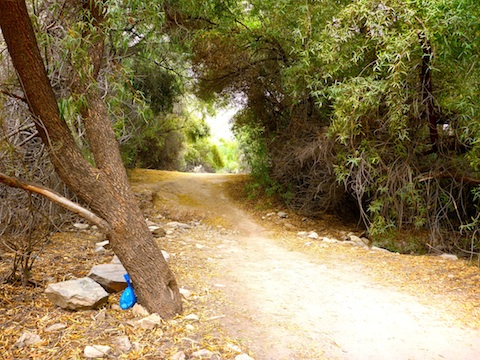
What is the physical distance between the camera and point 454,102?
4949mm

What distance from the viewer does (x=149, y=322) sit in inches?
113

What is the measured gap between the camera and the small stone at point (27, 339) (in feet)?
8.22

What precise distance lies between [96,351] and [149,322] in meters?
0.50

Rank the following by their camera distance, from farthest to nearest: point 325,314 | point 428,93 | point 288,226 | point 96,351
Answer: point 288,226
point 428,93
point 325,314
point 96,351

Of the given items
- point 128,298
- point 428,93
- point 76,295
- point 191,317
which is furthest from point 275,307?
point 428,93

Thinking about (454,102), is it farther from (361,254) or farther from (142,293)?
(142,293)

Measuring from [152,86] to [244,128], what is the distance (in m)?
2.88

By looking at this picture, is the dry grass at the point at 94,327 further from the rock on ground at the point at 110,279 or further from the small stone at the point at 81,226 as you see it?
the small stone at the point at 81,226

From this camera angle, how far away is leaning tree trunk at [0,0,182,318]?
8.90 feet

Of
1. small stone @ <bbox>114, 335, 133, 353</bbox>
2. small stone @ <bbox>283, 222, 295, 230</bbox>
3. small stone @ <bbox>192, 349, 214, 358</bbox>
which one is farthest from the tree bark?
small stone @ <bbox>114, 335, 133, 353</bbox>

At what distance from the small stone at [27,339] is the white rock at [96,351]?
0.41 metres

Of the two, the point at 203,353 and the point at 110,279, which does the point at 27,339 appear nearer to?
the point at 110,279

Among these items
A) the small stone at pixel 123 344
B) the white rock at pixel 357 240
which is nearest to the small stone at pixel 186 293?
the small stone at pixel 123 344

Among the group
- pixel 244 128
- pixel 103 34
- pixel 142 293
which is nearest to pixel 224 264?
pixel 142 293
